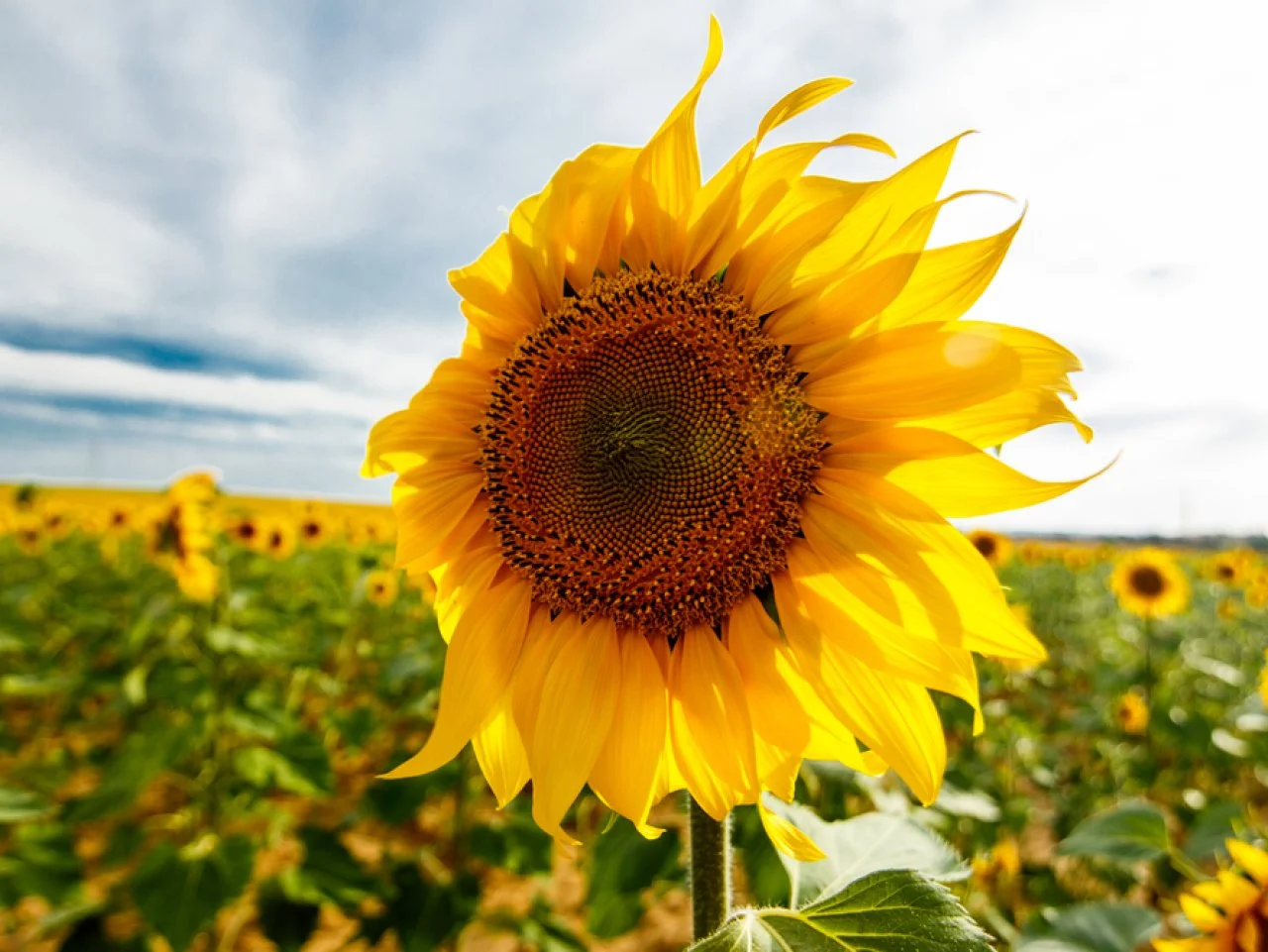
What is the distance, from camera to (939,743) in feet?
3.73

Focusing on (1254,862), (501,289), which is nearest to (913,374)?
(501,289)

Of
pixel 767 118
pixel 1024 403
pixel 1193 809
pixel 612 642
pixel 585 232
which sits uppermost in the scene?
pixel 767 118

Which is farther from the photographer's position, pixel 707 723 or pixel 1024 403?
pixel 707 723

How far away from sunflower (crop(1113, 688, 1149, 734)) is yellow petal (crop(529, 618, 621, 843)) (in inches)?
286

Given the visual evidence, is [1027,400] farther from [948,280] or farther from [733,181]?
[733,181]

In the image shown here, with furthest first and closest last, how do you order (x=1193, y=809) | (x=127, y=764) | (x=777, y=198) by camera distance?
1. (x=1193, y=809)
2. (x=127, y=764)
3. (x=777, y=198)

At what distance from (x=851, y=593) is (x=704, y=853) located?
1.57 feet

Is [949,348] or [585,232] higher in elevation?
[585,232]

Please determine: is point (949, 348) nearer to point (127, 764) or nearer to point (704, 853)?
point (704, 853)

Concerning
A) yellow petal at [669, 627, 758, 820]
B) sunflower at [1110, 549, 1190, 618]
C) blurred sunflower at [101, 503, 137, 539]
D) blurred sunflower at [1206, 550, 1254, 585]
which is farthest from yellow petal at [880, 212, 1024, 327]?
blurred sunflower at [1206, 550, 1254, 585]

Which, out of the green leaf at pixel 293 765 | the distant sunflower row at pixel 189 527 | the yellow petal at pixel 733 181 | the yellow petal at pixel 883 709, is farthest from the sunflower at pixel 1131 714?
the distant sunflower row at pixel 189 527

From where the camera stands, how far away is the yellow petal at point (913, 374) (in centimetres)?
108

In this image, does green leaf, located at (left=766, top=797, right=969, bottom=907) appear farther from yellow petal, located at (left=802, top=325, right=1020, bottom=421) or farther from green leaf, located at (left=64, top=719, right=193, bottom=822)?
green leaf, located at (left=64, top=719, right=193, bottom=822)

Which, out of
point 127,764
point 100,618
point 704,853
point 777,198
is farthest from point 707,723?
point 100,618
